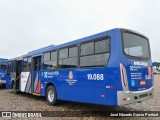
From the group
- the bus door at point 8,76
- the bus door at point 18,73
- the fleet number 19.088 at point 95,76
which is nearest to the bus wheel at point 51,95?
the fleet number 19.088 at point 95,76

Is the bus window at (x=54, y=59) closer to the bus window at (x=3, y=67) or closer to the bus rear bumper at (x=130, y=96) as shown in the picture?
the bus rear bumper at (x=130, y=96)

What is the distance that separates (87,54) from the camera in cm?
767

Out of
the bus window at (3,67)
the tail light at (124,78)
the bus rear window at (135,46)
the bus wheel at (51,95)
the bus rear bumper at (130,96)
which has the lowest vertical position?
the bus wheel at (51,95)

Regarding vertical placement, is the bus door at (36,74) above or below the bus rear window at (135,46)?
below

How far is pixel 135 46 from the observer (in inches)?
294

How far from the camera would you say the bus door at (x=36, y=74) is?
1156 cm

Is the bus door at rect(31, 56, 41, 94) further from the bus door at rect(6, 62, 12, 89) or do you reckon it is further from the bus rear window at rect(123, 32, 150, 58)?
the bus rear window at rect(123, 32, 150, 58)

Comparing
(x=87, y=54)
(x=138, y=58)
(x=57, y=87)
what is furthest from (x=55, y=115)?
(x=138, y=58)

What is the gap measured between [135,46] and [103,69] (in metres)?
1.68

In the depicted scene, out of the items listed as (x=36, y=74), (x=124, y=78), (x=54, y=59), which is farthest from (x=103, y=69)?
(x=36, y=74)

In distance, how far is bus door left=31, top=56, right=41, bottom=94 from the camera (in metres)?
11.6

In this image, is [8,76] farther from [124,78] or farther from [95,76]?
[124,78]

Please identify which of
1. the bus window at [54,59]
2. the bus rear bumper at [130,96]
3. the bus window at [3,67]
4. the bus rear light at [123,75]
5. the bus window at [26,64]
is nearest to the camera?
the bus rear bumper at [130,96]

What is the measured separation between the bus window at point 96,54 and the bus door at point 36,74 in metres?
4.50
